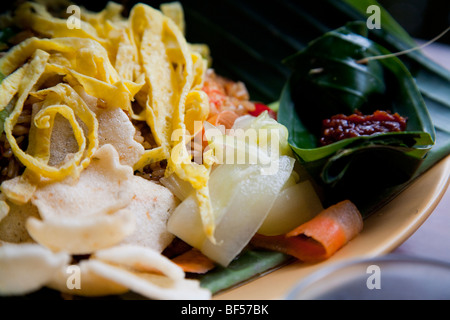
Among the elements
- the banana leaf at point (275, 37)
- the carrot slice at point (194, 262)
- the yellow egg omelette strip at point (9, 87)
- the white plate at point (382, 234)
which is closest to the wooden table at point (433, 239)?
the white plate at point (382, 234)

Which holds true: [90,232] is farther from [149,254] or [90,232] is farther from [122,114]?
[122,114]

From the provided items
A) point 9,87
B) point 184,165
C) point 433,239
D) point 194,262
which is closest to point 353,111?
point 433,239

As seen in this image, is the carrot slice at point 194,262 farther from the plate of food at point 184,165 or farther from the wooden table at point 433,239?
the wooden table at point 433,239

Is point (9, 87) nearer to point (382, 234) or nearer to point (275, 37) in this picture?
point (382, 234)

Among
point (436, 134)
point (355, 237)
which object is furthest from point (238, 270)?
point (436, 134)

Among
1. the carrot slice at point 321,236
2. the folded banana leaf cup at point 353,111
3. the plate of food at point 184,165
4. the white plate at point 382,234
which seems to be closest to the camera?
the plate of food at point 184,165

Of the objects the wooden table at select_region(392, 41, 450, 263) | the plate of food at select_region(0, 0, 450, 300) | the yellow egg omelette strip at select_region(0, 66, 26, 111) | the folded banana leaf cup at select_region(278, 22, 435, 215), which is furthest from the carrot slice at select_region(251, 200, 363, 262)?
the yellow egg omelette strip at select_region(0, 66, 26, 111)

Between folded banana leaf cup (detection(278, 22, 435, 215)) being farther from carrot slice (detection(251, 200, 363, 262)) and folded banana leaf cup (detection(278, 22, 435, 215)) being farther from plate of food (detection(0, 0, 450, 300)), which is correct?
carrot slice (detection(251, 200, 363, 262))

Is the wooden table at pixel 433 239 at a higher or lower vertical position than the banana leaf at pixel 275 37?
lower
